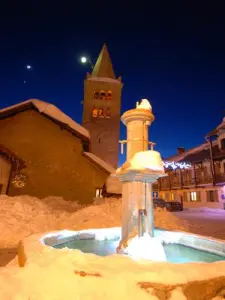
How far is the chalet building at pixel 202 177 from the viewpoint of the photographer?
2872cm

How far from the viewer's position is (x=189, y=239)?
5.77m

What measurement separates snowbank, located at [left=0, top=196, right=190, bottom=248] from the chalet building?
752 inches

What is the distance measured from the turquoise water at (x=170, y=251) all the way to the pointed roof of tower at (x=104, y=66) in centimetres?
3408

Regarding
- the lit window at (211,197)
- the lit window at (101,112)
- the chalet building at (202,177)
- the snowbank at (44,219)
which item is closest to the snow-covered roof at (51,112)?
the snowbank at (44,219)

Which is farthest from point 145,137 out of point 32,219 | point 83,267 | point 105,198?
point 105,198

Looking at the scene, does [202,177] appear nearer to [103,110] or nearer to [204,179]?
[204,179]

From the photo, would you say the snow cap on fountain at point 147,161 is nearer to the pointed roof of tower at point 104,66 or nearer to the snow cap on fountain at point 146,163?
the snow cap on fountain at point 146,163

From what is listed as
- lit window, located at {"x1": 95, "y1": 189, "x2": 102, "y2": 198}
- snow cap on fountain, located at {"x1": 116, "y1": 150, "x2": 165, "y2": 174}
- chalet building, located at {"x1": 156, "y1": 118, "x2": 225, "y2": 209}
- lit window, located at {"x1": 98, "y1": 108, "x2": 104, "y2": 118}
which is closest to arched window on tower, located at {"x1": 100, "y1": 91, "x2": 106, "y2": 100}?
lit window, located at {"x1": 98, "y1": 108, "x2": 104, "y2": 118}

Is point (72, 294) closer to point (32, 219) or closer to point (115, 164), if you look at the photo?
point (32, 219)

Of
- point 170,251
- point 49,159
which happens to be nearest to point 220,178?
point 49,159

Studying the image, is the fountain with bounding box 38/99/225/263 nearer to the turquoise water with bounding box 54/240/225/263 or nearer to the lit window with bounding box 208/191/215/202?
the turquoise water with bounding box 54/240/225/263

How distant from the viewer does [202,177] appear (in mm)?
31359

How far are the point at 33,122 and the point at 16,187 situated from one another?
530 cm

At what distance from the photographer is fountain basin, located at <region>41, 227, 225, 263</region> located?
4910mm
